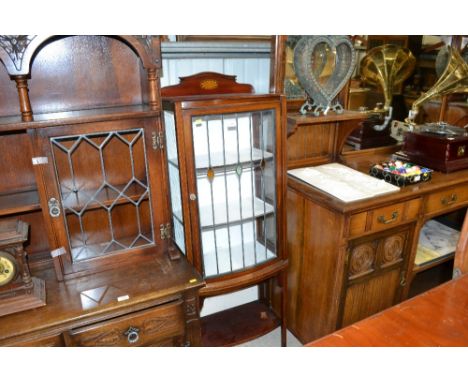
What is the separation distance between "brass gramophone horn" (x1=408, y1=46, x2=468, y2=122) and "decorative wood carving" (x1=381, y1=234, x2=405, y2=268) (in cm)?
82

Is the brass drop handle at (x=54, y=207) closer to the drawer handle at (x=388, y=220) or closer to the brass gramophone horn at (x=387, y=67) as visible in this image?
the drawer handle at (x=388, y=220)

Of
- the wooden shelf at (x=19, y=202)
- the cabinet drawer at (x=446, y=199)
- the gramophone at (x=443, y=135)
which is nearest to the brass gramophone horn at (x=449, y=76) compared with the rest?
the gramophone at (x=443, y=135)

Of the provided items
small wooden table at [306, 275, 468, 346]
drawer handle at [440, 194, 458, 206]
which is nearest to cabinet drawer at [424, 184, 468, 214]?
drawer handle at [440, 194, 458, 206]

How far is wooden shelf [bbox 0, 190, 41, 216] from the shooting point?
1.26 m

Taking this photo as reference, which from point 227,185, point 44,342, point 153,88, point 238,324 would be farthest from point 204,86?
point 238,324

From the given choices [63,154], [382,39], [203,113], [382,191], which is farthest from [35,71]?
[382,39]

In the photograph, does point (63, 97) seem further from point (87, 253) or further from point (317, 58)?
point (317, 58)

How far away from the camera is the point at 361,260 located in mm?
1753

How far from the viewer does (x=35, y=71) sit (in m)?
1.36

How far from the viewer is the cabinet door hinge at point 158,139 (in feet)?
4.42

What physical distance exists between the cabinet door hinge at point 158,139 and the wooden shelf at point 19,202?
0.45 metres

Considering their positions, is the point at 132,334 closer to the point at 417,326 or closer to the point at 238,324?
the point at 238,324

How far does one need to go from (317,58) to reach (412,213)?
875mm

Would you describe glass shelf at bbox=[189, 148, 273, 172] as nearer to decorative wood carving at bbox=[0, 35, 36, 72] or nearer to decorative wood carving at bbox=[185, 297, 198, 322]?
decorative wood carving at bbox=[185, 297, 198, 322]
